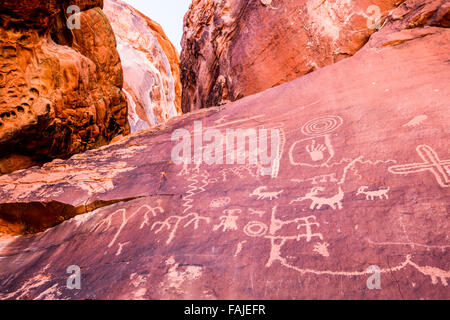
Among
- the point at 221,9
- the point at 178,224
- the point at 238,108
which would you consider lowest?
the point at 178,224

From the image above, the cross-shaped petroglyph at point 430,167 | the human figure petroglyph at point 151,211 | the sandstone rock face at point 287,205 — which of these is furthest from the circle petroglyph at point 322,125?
the human figure petroglyph at point 151,211

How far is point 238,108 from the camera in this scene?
430 cm

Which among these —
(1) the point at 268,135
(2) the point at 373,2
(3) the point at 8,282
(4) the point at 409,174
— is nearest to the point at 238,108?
(1) the point at 268,135

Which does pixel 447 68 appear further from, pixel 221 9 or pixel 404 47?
pixel 221 9

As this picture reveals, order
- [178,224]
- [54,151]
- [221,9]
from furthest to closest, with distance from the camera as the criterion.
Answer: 1. [221,9]
2. [54,151]
3. [178,224]

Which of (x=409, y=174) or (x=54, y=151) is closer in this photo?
(x=409, y=174)

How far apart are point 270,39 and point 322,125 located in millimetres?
3712

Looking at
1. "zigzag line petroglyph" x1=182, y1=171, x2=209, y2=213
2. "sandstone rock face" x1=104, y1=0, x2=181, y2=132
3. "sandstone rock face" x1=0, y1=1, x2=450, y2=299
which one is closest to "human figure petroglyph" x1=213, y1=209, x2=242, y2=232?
"sandstone rock face" x1=0, y1=1, x2=450, y2=299

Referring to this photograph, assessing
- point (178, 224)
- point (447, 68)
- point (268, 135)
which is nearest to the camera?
point (178, 224)

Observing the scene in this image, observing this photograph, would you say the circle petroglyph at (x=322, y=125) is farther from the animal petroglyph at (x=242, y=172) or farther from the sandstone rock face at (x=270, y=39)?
the sandstone rock face at (x=270, y=39)

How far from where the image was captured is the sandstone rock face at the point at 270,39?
16.1 feet

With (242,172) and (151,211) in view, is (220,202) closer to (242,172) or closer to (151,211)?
(242,172)

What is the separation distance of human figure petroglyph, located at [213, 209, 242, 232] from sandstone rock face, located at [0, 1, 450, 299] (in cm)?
1

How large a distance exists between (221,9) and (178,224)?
22.8 feet
